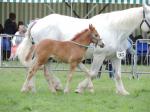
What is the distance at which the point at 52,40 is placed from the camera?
13.6 meters

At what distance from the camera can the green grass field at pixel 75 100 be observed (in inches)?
433

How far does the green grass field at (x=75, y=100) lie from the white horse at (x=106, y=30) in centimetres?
62

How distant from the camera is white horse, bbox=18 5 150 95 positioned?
1394 cm

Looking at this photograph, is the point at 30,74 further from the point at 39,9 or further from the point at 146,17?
the point at 39,9

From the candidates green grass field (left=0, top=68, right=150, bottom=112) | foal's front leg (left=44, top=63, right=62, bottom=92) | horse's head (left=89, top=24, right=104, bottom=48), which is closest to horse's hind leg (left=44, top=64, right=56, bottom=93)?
foal's front leg (left=44, top=63, right=62, bottom=92)

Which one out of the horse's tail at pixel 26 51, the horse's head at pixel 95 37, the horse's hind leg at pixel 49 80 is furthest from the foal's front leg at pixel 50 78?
the horse's head at pixel 95 37

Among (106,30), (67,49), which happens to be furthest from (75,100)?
(106,30)

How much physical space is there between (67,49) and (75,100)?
1663 millimetres

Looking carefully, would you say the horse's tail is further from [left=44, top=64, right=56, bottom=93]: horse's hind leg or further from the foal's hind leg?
the foal's hind leg

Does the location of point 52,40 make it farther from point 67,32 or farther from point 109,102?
point 109,102

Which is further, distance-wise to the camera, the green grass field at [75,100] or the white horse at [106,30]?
the white horse at [106,30]

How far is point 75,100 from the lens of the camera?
12.3 m

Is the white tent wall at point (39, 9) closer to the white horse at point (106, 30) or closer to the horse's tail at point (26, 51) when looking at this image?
the horse's tail at point (26, 51)

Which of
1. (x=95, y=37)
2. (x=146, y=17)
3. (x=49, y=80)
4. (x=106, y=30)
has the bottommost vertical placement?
(x=49, y=80)
